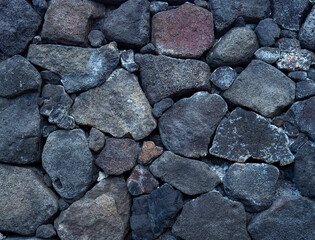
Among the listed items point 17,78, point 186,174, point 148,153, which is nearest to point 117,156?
point 148,153

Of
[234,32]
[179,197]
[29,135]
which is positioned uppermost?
[234,32]

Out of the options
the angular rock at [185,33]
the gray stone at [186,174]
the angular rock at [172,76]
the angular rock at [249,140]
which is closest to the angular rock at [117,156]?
the gray stone at [186,174]

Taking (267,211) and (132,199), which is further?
(132,199)

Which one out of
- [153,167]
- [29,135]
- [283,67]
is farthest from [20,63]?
[283,67]

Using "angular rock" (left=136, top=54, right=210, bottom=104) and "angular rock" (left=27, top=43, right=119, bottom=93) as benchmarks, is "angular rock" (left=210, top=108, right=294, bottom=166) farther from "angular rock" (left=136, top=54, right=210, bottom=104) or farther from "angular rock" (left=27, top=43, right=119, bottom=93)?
"angular rock" (left=27, top=43, right=119, bottom=93)

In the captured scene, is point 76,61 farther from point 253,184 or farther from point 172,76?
point 253,184

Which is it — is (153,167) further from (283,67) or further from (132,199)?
(283,67)

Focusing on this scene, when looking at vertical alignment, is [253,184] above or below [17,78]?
below

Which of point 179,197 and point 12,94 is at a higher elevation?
point 12,94
